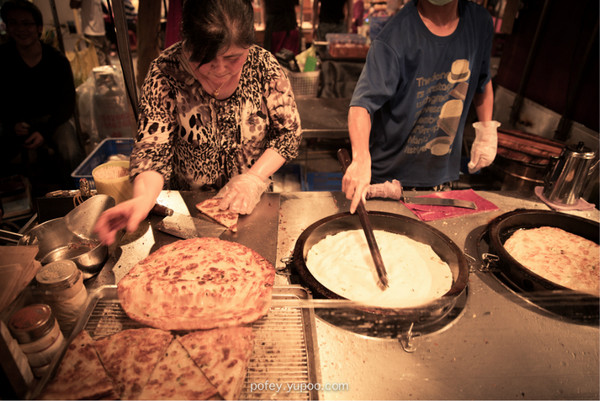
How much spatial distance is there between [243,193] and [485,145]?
6.16 ft

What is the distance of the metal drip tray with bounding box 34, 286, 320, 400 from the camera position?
1.06m

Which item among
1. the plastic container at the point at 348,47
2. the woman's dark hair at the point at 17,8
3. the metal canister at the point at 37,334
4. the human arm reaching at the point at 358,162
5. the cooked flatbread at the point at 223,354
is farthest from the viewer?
the plastic container at the point at 348,47

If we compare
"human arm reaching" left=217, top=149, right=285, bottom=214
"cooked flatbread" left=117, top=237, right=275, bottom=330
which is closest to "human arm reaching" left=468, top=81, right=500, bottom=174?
"human arm reaching" left=217, top=149, right=285, bottom=214

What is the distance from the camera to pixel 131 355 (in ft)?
3.68

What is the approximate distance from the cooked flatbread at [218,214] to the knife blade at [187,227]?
0.04 meters

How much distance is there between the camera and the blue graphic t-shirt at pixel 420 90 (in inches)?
88.7

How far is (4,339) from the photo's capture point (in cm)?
88

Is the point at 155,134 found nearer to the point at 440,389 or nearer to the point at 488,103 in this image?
the point at 440,389

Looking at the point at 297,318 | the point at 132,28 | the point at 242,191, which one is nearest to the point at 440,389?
the point at 297,318

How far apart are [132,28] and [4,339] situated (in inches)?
444

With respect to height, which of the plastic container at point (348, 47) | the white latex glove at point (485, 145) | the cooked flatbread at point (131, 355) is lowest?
the cooked flatbread at point (131, 355)

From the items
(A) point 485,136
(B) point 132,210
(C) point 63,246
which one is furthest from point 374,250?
(A) point 485,136

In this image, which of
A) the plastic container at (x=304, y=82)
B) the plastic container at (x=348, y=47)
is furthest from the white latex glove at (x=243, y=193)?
the plastic container at (x=348, y=47)

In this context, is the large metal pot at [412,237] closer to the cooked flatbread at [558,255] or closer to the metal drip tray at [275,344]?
the metal drip tray at [275,344]
